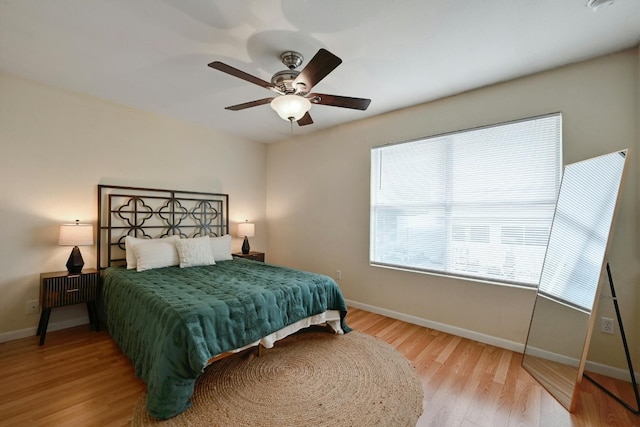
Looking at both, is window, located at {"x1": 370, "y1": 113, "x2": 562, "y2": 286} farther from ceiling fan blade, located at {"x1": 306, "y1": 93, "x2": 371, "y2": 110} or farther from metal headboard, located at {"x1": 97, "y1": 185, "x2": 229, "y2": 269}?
metal headboard, located at {"x1": 97, "y1": 185, "x2": 229, "y2": 269}

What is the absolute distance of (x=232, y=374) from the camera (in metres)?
2.21

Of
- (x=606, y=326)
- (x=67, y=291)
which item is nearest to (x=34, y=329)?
(x=67, y=291)

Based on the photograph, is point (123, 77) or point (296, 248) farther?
point (296, 248)

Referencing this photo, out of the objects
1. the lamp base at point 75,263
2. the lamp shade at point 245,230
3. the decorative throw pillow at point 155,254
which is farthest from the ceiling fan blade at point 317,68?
the lamp base at point 75,263

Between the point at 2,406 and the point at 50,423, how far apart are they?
47 cm

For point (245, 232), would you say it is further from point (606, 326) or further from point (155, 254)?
point (606, 326)

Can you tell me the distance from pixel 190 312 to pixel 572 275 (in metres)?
2.83

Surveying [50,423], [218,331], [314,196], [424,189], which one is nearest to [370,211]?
[424,189]

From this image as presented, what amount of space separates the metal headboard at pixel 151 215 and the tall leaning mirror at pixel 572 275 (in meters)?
4.04

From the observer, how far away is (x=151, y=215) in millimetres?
3676

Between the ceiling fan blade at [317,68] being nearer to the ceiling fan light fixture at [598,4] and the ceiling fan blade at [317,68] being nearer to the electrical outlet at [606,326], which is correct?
the ceiling fan light fixture at [598,4]

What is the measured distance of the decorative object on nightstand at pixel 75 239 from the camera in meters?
2.81

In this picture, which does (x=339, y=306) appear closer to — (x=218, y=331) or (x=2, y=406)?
(x=218, y=331)

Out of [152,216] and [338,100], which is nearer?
[338,100]
